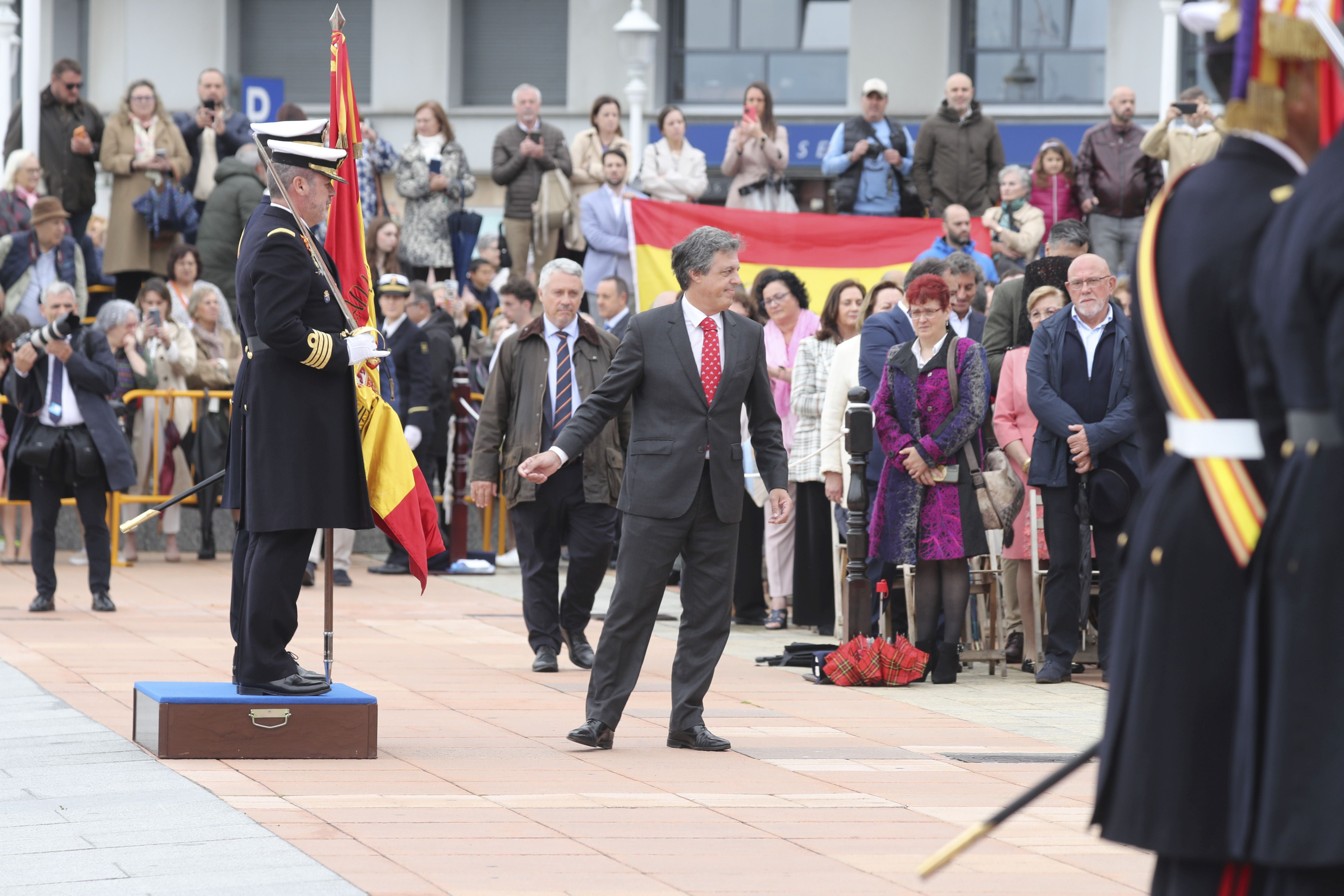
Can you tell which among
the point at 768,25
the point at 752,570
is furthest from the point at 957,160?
the point at 768,25

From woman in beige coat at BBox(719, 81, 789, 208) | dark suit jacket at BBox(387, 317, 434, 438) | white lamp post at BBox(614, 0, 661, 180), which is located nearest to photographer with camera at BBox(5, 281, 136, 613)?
dark suit jacket at BBox(387, 317, 434, 438)

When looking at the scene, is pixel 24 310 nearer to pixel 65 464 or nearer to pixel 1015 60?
pixel 65 464

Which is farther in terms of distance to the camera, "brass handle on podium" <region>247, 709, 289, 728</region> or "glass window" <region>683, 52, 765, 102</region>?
"glass window" <region>683, 52, 765, 102</region>

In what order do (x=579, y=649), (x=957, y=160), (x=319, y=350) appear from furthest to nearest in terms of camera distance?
1. (x=957, y=160)
2. (x=579, y=649)
3. (x=319, y=350)

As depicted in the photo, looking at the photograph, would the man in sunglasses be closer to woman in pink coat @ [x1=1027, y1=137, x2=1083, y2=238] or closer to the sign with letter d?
the sign with letter d

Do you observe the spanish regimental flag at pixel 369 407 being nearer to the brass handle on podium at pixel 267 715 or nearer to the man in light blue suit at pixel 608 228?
the brass handle on podium at pixel 267 715

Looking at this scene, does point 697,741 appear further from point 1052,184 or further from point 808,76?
point 808,76

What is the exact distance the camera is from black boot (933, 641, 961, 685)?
10133mm

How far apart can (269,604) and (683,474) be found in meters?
1.71

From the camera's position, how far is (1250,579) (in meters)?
3.37

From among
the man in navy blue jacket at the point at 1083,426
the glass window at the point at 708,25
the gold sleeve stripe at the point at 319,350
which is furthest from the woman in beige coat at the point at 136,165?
the glass window at the point at 708,25

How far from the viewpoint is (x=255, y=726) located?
730 cm

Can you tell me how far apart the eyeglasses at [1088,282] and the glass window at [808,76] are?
1883 cm

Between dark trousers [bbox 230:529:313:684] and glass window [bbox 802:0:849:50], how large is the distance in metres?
22.2
